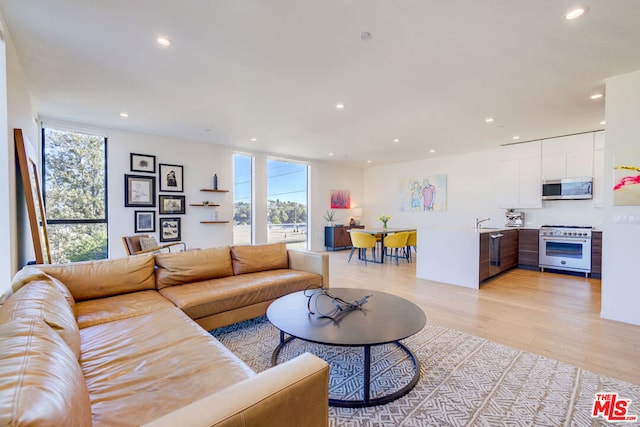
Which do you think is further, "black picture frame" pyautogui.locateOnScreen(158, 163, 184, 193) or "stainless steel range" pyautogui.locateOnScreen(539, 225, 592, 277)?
"black picture frame" pyautogui.locateOnScreen(158, 163, 184, 193)

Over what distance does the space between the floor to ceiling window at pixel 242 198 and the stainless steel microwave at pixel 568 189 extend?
6.42m

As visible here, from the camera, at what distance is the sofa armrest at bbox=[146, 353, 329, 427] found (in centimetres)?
74

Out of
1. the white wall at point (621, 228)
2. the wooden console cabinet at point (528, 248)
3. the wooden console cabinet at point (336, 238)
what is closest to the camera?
the white wall at point (621, 228)

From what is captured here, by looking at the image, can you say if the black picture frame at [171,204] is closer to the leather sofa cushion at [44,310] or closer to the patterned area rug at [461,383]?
the patterned area rug at [461,383]

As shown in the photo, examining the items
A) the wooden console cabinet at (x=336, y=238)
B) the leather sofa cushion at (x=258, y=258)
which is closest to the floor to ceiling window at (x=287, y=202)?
the wooden console cabinet at (x=336, y=238)

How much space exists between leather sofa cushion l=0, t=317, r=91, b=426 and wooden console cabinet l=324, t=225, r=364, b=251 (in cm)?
741

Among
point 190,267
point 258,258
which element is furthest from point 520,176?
point 190,267

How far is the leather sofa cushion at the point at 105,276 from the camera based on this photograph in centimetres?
225

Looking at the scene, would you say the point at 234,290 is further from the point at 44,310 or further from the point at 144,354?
the point at 44,310

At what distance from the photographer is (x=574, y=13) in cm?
211

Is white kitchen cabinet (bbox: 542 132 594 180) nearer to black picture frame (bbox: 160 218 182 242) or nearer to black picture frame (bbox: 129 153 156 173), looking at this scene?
black picture frame (bbox: 160 218 182 242)

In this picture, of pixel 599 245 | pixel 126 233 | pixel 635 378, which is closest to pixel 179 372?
pixel 635 378

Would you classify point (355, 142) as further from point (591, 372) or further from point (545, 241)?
point (591, 372)

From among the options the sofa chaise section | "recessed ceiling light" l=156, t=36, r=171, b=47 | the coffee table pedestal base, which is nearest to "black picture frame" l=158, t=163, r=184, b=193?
the sofa chaise section
